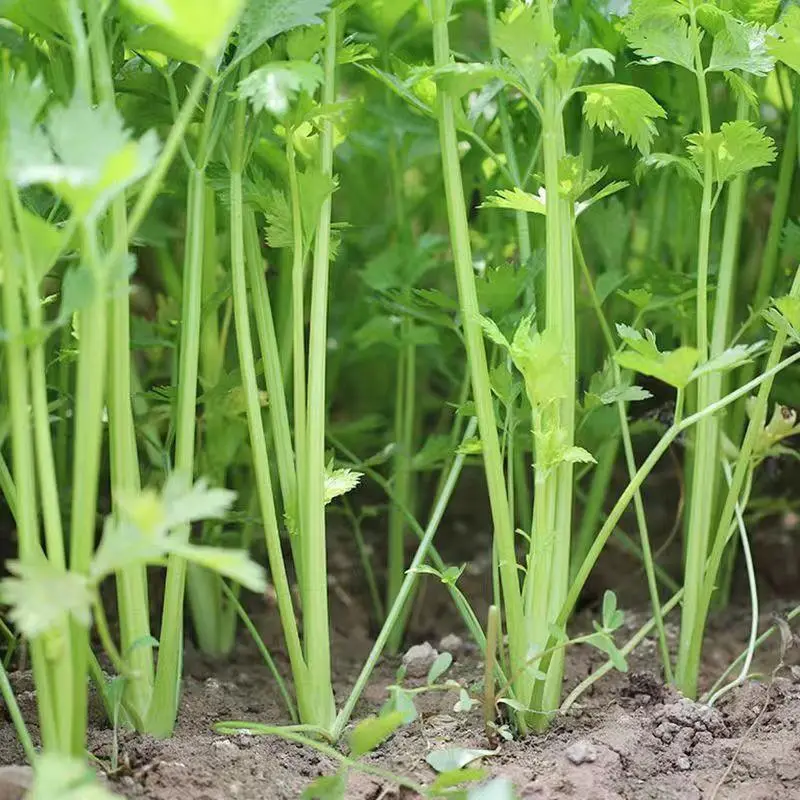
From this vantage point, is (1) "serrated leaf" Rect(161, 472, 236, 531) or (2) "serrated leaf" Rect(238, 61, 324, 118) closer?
(1) "serrated leaf" Rect(161, 472, 236, 531)

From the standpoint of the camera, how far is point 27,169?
0.62 metres

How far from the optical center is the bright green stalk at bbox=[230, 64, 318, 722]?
852mm

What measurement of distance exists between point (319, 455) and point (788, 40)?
1.71ft

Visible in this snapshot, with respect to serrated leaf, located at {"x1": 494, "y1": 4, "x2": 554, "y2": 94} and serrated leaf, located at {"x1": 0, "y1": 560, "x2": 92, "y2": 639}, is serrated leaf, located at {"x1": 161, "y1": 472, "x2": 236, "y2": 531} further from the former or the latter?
serrated leaf, located at {"x1": 494, "y1": 4, "x2": 554, "y2": 94}

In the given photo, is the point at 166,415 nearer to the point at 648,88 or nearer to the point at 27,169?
the point at 27,169

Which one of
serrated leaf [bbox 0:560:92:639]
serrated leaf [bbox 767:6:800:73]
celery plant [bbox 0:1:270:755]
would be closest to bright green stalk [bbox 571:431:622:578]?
serrated leaf [bbox 767:6:800:73]

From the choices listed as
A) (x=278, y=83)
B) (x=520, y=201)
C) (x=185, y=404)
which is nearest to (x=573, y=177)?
(x=520, y=201)

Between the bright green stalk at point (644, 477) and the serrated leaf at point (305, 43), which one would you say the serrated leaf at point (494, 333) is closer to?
the bright green stalk at point (644, 477)

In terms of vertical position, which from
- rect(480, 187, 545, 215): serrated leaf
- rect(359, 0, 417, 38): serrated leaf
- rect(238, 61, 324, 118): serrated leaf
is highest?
rect(359, 0, 417, 38): serrated leaf

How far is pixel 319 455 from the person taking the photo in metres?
0.88

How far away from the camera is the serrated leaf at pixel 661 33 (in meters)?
0.87

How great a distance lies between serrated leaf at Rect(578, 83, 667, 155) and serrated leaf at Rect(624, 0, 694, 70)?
6 cm

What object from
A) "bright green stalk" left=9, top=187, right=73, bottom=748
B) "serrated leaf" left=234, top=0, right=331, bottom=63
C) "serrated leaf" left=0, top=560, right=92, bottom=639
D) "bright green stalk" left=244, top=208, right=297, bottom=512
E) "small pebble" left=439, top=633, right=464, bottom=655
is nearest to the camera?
"serrated leaf" left=0, top=560, right=92, bottom=639

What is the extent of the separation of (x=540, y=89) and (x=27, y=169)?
0.51 m
